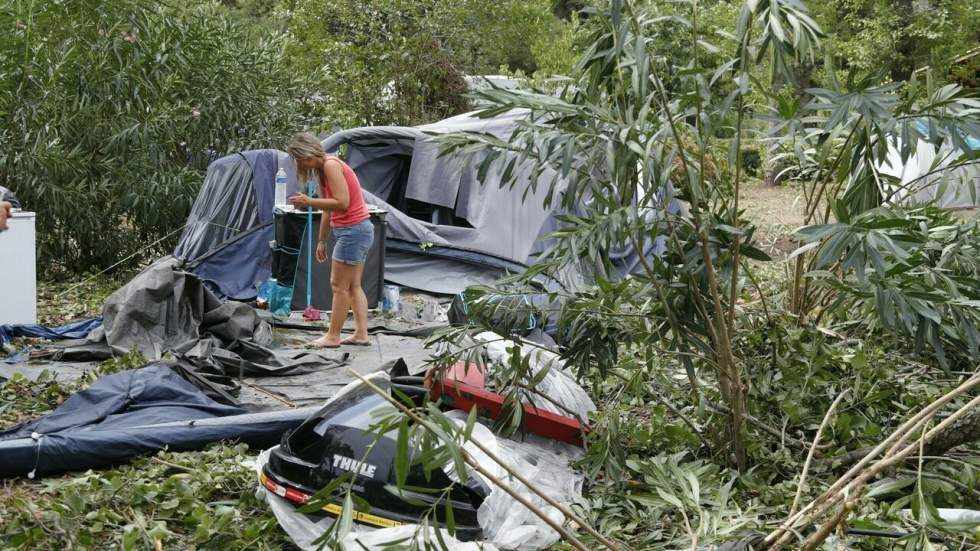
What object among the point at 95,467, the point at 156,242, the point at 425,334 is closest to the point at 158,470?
the point at 95,467

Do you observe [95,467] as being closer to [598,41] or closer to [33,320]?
[598,41]

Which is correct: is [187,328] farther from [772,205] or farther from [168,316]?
[772,205]

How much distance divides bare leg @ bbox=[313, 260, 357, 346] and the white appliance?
1.97 m

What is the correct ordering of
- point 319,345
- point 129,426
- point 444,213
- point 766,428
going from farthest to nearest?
point 444,213 < point 319,345 < point 129,426 < point 766,428

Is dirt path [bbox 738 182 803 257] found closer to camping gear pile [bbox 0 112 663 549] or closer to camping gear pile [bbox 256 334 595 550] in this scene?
camping gear pile [bbox 0 112 663 549]

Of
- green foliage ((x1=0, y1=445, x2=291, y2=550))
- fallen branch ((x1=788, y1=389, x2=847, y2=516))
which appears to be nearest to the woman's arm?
green foliage ((x1=0, y1=445, x2=291, y2=550))

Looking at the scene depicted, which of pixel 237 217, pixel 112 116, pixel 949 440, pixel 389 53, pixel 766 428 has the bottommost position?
pixel 237 217

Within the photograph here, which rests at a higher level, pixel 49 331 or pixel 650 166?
pixel 650 166

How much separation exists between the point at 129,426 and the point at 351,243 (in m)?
2.50

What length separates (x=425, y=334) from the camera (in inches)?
Result: 287

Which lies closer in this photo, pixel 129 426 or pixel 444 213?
pixel 129 426

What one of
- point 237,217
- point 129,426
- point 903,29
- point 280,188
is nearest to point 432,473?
point 129,426

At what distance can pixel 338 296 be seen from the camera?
22.6 feet

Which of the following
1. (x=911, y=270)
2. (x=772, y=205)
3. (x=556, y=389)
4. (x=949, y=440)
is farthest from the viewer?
(x=772, y=205)
